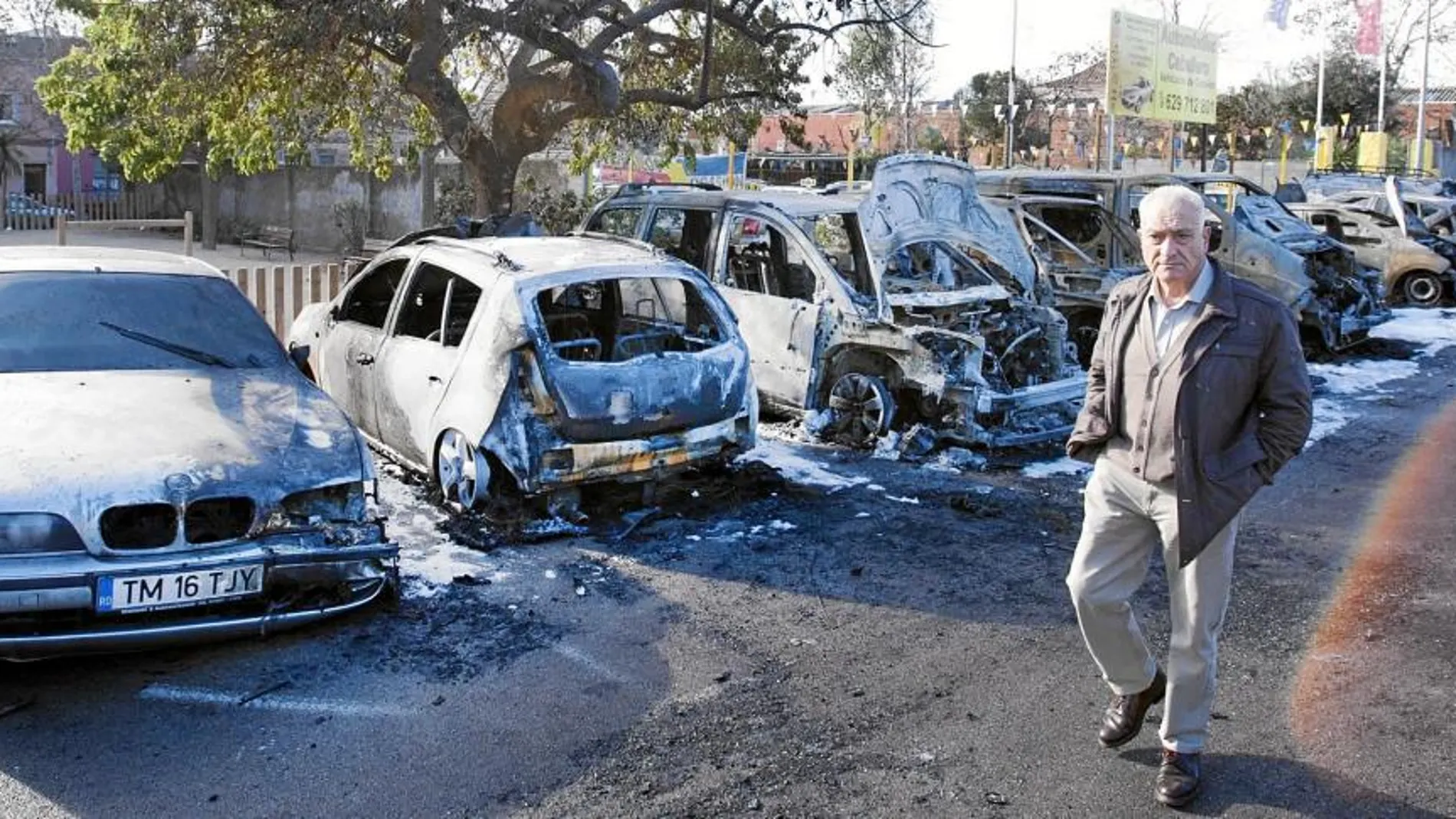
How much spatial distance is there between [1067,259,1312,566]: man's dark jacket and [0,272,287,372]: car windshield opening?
4.58m

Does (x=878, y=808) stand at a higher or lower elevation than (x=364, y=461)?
lower

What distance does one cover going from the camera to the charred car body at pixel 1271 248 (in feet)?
44.8

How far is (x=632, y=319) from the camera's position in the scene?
852 cm

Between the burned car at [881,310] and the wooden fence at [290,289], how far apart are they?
9.05 ft

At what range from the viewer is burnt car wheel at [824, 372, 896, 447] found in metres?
9.52

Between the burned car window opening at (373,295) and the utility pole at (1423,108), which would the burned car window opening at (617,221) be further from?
the utility pole at (1423,108)

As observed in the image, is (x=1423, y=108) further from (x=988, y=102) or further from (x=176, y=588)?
(x=176, y=588)

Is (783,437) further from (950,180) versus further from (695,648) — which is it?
(695,648)

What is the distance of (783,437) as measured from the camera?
9781 mm

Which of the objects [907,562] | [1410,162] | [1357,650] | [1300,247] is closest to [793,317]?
[907,562]

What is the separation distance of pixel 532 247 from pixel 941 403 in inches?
128

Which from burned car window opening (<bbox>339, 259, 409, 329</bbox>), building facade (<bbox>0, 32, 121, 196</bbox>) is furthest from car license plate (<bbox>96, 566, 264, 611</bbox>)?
building facade (<bbox>0, 32, 121, 196</bbox>)

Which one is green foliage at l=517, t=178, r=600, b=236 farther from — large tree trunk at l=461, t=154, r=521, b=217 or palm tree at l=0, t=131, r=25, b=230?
palm tree at l=0, t=131, r=25, b=230

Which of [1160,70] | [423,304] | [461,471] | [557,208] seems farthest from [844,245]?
[1160,70]
